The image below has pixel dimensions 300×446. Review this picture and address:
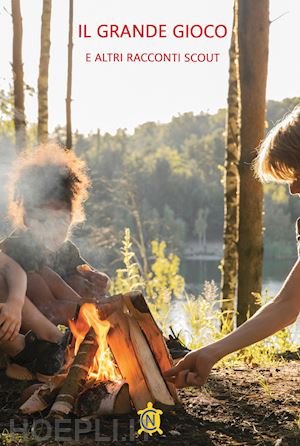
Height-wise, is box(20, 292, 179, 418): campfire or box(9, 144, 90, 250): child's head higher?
box(9, 144, 90, 250): child's head

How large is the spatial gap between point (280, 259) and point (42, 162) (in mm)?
56389

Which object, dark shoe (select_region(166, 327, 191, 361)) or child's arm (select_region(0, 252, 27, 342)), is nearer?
child's arm (select_region(0, 252, 27, 342))

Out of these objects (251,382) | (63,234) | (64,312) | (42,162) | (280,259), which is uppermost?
(42,162)

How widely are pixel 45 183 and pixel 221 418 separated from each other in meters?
1.65

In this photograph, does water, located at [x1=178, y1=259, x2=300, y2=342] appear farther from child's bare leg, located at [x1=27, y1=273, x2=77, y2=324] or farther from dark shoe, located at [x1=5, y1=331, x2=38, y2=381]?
dark shoe, located at [x1=5, y1=331, x2=38, y2=381]

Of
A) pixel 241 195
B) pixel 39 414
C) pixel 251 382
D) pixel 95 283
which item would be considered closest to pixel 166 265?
pixel 241 195

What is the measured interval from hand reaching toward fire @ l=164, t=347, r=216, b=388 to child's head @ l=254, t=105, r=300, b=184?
26.3 inches

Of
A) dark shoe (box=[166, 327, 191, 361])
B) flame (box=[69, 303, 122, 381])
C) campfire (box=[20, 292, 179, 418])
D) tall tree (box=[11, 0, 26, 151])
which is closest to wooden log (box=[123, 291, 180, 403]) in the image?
campfire (box=[20, 292, 179, 418])

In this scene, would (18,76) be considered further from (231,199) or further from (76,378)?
(76,378)

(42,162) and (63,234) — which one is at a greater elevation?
(42,162)

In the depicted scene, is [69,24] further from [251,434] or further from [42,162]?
[251,434]

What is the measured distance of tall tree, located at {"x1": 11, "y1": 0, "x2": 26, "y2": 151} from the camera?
7.61 metres

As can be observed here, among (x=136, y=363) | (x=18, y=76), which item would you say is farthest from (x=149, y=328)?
(x=18, y=76)

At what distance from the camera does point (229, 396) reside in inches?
124
